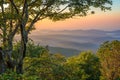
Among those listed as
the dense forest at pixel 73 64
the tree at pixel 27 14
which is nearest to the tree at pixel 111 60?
the dense forest at pixel 73 64

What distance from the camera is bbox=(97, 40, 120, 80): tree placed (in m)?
86.4

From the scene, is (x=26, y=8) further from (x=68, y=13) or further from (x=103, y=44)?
(x=103, y=44)

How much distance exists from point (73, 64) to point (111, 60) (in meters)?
27.8

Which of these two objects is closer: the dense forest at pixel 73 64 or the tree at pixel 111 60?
the dense forest at pixel 73 64

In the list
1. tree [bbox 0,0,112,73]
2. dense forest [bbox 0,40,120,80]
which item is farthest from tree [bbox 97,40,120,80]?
tree [bbox 0,0,112,73]

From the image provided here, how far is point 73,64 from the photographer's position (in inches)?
2415

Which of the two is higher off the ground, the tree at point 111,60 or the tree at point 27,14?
the tree at point 27,14

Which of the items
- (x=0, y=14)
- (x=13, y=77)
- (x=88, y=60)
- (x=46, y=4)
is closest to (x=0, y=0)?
(x=0, y=14)

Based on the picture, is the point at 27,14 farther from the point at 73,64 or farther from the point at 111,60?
the point at 111,60

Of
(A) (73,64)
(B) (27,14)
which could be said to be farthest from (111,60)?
(B) (27,14)

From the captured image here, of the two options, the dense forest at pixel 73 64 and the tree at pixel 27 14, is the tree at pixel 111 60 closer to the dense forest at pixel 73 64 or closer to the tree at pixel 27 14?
the dense forest at pixel 73 64

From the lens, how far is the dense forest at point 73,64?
34641mm

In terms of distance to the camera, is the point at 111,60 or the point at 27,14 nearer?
the point at 27,14

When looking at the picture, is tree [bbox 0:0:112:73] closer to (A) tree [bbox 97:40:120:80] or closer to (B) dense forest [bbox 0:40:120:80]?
(B) dense forest [bbox 0:40:120:80]
